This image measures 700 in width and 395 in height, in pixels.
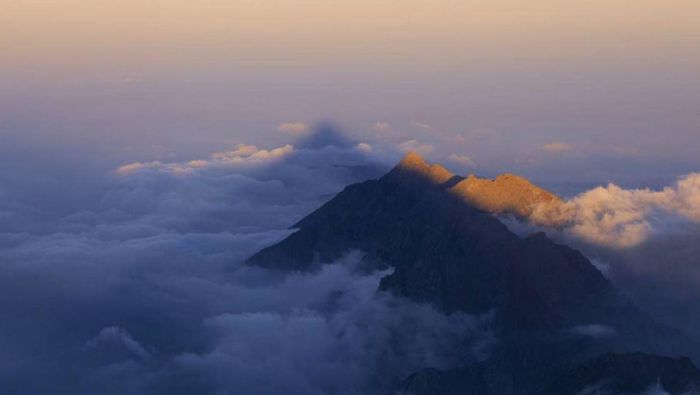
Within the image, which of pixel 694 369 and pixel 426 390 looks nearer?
→ pixel 694 369

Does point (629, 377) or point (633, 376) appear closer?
point (629, 377)

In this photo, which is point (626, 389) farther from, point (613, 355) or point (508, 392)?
point (508, 392)

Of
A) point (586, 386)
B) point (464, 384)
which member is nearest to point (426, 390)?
point (464, 384)

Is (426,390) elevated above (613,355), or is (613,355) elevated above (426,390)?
(613,355)

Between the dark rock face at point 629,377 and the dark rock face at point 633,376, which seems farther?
the dark rock face at point 633,376

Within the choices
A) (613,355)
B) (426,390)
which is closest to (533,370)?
(426,390)

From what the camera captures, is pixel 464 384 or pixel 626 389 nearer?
pixel 626 389

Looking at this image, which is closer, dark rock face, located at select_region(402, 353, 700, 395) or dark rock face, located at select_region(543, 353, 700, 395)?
dark rock face, located at select_region(402, 353, 700, 395)

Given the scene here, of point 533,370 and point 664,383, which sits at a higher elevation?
point 664,383

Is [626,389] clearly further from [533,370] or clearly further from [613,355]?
[533,370]
